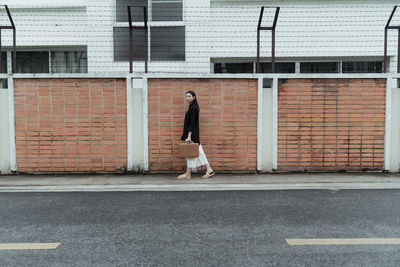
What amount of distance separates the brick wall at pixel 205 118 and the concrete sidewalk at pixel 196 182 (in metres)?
0.43

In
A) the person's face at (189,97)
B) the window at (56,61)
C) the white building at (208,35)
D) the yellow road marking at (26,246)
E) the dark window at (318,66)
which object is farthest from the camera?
the window at (56,61)

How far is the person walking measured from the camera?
7.43 m

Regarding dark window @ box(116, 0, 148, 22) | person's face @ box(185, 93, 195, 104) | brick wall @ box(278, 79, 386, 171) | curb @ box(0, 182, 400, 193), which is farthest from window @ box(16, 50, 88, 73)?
brick wall @ box(278, 79, 386, 171)

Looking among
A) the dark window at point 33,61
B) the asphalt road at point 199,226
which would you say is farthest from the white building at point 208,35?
the asphalt road at point 199,226

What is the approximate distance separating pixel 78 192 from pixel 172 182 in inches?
68.9

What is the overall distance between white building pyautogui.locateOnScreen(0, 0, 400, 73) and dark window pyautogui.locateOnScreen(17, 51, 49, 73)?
0.35 metres

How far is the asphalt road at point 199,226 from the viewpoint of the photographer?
11.0ft

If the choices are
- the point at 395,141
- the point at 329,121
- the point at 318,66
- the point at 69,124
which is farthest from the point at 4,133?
the point at 318,66

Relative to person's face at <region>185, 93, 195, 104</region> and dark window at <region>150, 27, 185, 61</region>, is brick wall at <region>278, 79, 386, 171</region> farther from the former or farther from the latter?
dark window at <region>150, 27, 185, 61</region>

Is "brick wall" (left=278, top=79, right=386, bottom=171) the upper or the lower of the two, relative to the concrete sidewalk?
upper

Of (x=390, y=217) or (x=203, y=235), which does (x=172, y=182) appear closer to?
(x=203, y=235)

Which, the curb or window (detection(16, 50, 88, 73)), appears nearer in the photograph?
the curb

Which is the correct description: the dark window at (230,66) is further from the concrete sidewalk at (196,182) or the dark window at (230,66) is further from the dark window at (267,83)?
the concrete sidewalk at (196,182)

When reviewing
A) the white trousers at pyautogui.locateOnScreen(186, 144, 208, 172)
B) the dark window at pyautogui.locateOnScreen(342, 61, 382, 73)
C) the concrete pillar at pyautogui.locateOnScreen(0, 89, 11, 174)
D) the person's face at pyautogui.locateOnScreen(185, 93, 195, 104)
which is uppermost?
the dark window at pyautogui.locateOnScreen(342, 61, 382, 73)
